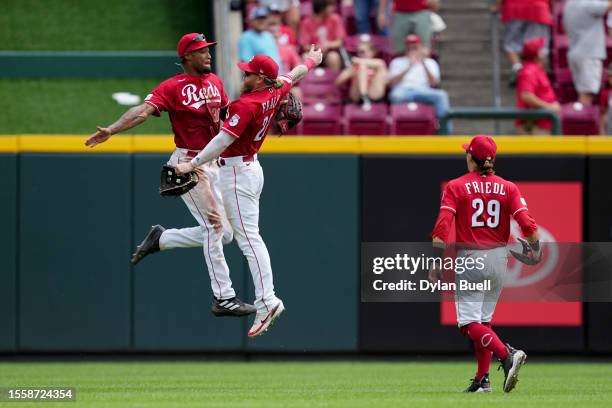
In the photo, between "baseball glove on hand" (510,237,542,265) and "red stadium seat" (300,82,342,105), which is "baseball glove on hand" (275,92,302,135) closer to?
"baseball glove on hand" (510,237,542,265)

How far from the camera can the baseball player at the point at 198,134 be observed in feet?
32.9

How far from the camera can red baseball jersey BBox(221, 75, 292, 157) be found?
987 cm

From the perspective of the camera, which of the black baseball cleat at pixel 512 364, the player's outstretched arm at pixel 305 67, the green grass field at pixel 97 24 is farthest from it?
the green grass field at pixel 97 24

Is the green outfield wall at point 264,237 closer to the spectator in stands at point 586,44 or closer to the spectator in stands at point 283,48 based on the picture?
the spectator in stands at point 283,48

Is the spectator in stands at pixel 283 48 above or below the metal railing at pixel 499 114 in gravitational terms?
above

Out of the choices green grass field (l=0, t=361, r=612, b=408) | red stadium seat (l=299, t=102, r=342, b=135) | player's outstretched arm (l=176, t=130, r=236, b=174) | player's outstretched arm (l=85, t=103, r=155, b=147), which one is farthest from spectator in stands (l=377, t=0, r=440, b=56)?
player's outstretched arm (l=85, t=103, r=155, b=147)

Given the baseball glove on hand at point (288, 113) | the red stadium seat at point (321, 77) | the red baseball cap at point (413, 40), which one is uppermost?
the red baseball cap at point (413, 40)

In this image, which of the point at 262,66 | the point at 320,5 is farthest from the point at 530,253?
the point at 320,5

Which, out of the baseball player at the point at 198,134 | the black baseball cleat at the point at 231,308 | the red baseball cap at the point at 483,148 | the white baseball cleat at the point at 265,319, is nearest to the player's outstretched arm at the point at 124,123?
the baseball player at the point at 198,134

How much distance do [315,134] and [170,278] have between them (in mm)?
2174

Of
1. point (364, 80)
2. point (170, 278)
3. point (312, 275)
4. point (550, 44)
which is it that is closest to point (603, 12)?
point (550, 44)

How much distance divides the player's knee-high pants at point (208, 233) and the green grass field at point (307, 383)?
2.84 feet

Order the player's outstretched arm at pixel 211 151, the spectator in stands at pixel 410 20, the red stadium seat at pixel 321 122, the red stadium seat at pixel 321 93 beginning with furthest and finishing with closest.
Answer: the spectator in stands at pixel 410 20
the red stadium seat at pixel 321 93
the red stadium seat at pixel 321 122
the player's outstretched arm at pixel 211 151

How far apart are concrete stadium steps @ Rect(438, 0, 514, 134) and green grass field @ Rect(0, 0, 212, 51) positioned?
302cm
